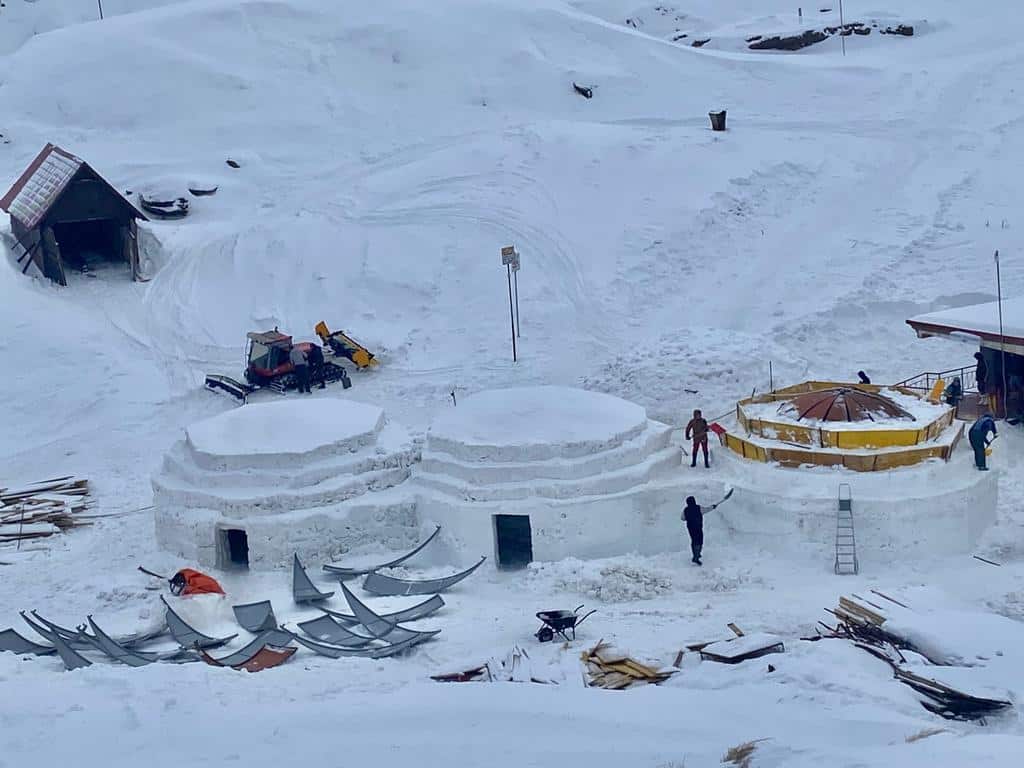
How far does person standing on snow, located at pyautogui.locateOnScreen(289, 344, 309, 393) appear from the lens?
28.3m

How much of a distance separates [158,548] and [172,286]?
38.2ft

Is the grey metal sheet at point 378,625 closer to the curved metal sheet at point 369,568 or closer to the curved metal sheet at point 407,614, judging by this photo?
the curved metal sheet at point 407,614

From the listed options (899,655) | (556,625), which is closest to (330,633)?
(556,625)

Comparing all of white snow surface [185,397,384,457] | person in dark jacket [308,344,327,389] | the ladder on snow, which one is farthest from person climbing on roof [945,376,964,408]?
person in dark jacket [308,344,327,389]

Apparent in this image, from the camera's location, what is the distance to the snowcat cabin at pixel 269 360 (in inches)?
1122

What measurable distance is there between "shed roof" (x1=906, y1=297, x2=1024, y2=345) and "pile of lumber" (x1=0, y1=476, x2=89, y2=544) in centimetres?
1370

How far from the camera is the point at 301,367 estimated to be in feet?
92.8

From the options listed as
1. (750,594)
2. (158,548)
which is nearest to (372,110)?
(158,548)

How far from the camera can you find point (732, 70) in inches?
1617

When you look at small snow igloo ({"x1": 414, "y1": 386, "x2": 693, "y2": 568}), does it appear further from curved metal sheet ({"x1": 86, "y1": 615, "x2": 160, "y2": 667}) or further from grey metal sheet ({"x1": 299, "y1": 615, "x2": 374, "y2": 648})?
curved metal sheet ({"x1": 86, "y1": 615, "x2": 160, "y2": 667})

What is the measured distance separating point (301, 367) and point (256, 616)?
374 inches

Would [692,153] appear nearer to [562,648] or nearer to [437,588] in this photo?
[437,588]

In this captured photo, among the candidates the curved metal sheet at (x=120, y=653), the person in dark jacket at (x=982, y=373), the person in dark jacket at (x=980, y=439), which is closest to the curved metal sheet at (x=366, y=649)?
the curved metal sheet at (x=120, y=653)

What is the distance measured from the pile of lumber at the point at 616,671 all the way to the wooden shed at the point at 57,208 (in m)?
20.0
